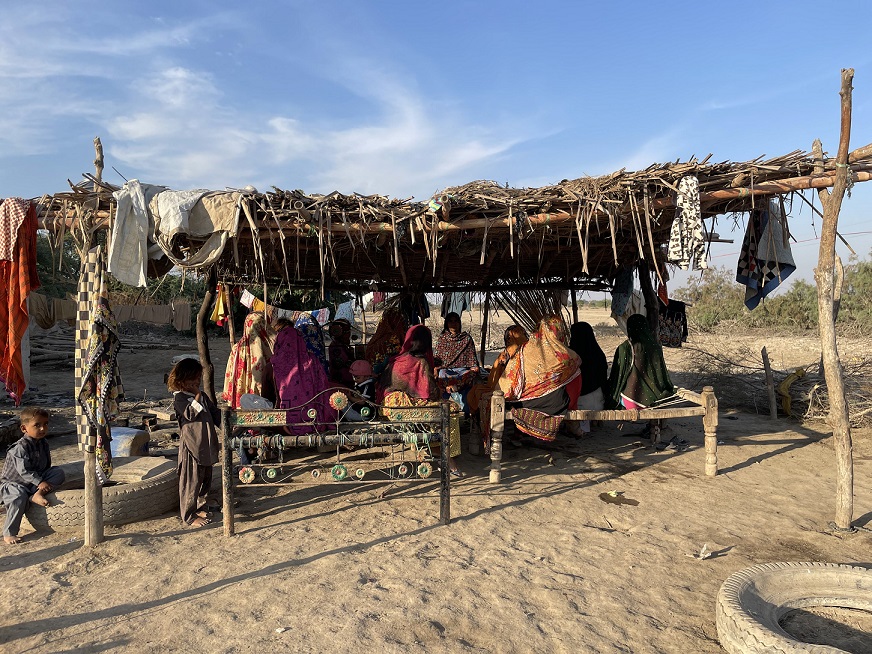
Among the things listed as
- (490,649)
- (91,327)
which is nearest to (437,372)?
(91,327)

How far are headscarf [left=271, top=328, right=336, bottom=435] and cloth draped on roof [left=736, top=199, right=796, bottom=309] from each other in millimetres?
4077

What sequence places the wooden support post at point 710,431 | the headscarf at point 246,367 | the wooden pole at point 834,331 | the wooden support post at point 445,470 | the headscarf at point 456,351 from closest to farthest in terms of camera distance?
1. the wooden pole at point 834,331
2. the wooden support post at point 445,470
3. the wooden support post at point 710,431
4. the headscarf at point 246,367
5. the headscarf at point 456,351

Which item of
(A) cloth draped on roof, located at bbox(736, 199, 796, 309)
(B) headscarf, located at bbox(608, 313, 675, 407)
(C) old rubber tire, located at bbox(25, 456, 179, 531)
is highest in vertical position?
(A) cloth draped on roof, located at bbox(736, 199, 796, 309)

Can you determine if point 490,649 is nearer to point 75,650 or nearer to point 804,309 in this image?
point 75,650

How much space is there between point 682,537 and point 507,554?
1.31 meters

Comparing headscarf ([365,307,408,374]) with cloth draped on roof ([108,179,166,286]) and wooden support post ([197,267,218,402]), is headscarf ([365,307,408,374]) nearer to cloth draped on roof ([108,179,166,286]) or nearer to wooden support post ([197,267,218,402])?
wooden support post ([197,267,218,402])

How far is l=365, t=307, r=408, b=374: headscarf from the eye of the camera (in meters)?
7.56

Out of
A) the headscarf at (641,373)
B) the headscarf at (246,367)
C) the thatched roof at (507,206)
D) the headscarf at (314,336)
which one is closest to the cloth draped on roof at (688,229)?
the thatched roof at (507,206)

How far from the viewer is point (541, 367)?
210 inches

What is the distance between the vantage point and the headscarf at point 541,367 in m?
5.30

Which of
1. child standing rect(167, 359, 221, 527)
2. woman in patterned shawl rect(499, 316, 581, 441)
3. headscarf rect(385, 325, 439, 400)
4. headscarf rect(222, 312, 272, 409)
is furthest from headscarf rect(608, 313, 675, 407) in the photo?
child standing rect(167, 359, 221, 527)

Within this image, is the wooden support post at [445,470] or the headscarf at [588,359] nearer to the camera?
the wooden support post at [445,470]

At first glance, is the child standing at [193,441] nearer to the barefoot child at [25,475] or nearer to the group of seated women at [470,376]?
the group of seated women at [470,376]

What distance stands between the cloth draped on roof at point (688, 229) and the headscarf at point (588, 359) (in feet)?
6.40
